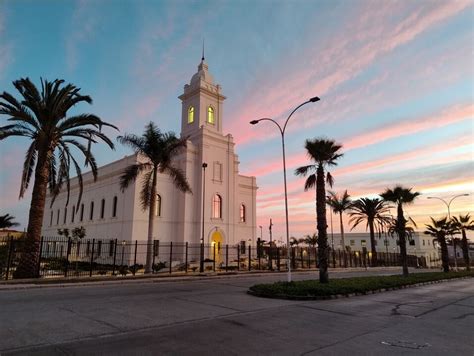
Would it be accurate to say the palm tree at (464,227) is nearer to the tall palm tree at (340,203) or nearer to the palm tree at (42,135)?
the tall palm tree at (340,203)

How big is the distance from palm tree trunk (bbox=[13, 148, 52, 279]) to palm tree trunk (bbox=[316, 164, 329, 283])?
52.5 ft

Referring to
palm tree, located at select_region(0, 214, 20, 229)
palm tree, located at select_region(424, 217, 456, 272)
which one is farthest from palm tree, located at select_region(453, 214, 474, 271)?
palm tree, located at select_region(0, 214, 20, 229)

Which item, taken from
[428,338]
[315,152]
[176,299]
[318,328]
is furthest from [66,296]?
[315,152]

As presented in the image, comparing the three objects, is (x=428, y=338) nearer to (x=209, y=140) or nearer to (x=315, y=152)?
(x=315, y=152)

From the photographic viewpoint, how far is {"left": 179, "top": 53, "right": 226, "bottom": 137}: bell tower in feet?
150

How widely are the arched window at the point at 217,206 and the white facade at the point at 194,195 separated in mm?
125

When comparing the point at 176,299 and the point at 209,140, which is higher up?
the point at 209,140

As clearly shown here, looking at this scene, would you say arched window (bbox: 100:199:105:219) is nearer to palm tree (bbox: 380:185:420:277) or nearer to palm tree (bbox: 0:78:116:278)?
palm tree (bbox: 0:78:116:278)

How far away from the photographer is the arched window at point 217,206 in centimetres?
4312

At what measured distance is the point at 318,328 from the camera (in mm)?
8492

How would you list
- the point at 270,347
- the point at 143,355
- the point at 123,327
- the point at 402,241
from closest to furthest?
the point at 143,355 → the point at 270,347 → the point at 123,327 → the point at 402,241

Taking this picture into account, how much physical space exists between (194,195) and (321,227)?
25707mm

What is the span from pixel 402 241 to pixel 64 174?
24588 millimetres

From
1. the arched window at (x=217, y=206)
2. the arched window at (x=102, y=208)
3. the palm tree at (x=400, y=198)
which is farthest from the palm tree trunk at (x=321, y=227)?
the arched window at (x=102, y=208)
